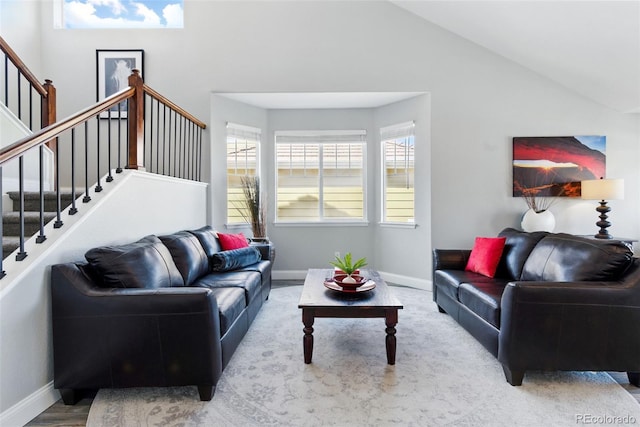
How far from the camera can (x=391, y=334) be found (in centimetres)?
235

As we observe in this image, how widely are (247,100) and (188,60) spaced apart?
0.87m

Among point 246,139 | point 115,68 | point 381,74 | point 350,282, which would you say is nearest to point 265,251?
point 350,282

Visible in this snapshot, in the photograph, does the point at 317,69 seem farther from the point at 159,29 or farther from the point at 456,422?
the point at 456,422

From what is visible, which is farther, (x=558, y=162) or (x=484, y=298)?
(x=558, y=162)

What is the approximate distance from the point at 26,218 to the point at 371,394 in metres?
2.79

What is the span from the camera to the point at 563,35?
348 cm

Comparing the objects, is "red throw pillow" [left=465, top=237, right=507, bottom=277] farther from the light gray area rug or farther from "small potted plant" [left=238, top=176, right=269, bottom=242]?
"small potted plant" [left=238, top=176, right=269, bottom=242]

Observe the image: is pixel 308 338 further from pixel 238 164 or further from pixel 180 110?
pixel 238 164

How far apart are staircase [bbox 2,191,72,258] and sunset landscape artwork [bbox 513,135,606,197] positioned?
16.1 feet

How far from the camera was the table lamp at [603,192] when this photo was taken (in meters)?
3.74

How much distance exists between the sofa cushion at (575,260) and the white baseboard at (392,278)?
168 centimetres

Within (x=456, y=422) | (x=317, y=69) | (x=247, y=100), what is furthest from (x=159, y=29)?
(x=456, y=422)

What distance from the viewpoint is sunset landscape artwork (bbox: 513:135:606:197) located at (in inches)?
168

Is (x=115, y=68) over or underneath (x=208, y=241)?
over
